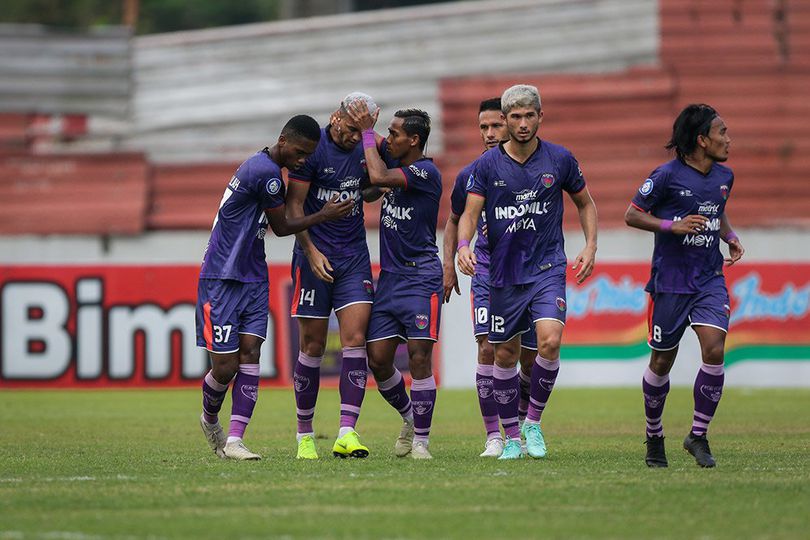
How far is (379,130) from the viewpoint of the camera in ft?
85.2

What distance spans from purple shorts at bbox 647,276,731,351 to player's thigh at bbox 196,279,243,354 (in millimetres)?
2853

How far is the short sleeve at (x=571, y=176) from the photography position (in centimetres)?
1011

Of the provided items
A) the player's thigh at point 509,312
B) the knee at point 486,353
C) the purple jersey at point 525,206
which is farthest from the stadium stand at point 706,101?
the player's thigh at point 509,312

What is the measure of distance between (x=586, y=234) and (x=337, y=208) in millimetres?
1768

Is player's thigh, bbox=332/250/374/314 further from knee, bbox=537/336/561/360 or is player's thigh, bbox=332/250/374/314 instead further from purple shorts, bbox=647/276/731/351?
purple shorts, bbox=647/276/731/351

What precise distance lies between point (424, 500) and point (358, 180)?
332cm

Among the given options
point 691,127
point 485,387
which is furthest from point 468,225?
point 691,127

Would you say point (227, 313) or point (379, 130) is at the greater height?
point (379, 130)

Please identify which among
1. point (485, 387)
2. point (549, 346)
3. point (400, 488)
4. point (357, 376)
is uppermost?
point (549, 346)

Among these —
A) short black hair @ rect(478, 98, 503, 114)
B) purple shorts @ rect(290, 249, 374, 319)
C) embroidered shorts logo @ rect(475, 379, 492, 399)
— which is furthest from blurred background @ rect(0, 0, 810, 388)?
purple shorts @ rect(290, 249, 374, 319)

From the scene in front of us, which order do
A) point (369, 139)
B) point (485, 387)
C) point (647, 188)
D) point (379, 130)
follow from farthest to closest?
point (379, 130)
point (485, 387)
point (369, 139)
point (647, 188)

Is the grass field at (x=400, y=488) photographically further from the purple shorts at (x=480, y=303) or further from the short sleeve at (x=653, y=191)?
the short sleeve at (x=653, y=191)

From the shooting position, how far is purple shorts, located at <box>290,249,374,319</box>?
10469 millimetres

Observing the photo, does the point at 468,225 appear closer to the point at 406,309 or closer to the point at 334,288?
the point at 406,309
